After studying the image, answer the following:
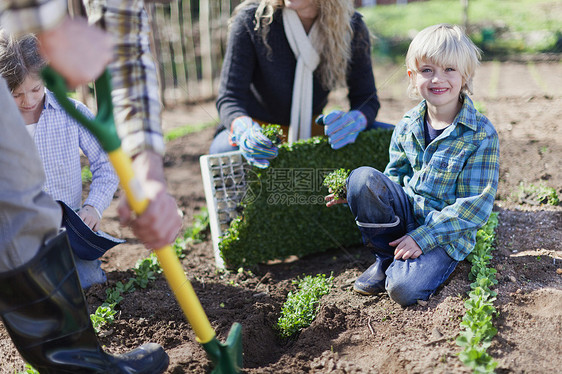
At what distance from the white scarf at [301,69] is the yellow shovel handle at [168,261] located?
1.73 m

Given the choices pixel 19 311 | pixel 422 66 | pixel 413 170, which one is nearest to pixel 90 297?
pixel 19 311

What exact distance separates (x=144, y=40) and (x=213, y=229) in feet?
4.94

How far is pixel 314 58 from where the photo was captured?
9.95 feet

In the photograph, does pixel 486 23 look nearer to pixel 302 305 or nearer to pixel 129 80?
pixel 302 305

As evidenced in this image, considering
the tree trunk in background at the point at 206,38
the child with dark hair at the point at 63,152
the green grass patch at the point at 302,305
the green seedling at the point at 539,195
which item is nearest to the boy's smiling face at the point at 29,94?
the child with dark hair at the point at 63,152

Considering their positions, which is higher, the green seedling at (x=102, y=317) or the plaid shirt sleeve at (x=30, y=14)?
the plaid shirt sleeve at (x=30, y=14)

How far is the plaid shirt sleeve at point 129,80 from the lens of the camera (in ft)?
4.72

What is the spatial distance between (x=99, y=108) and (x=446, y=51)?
157cm

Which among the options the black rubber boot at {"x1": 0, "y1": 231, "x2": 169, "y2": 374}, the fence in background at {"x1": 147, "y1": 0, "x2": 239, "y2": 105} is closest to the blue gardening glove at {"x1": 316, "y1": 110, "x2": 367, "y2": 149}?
the black rubber boot at {"x1": 0, "y1": 231, "x2": 169, "y2": 374}

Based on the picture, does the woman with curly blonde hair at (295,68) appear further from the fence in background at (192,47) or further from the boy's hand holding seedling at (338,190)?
the fence in background at (192,47)

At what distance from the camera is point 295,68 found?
312 cm

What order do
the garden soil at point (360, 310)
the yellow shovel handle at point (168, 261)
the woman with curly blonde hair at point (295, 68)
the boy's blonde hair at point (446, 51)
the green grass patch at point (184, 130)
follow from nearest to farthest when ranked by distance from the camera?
the yellow shovel handle at point (168, 261) < the garden soil at point (360, 310) < the boy's blonde hair at point (446, 51) < the woman with curly blonde hair at point (295, 68) < the green grass patch at point (184, 130)

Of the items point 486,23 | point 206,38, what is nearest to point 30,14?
point 206,38

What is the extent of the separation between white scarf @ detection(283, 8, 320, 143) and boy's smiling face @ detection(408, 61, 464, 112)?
2.77 ft
